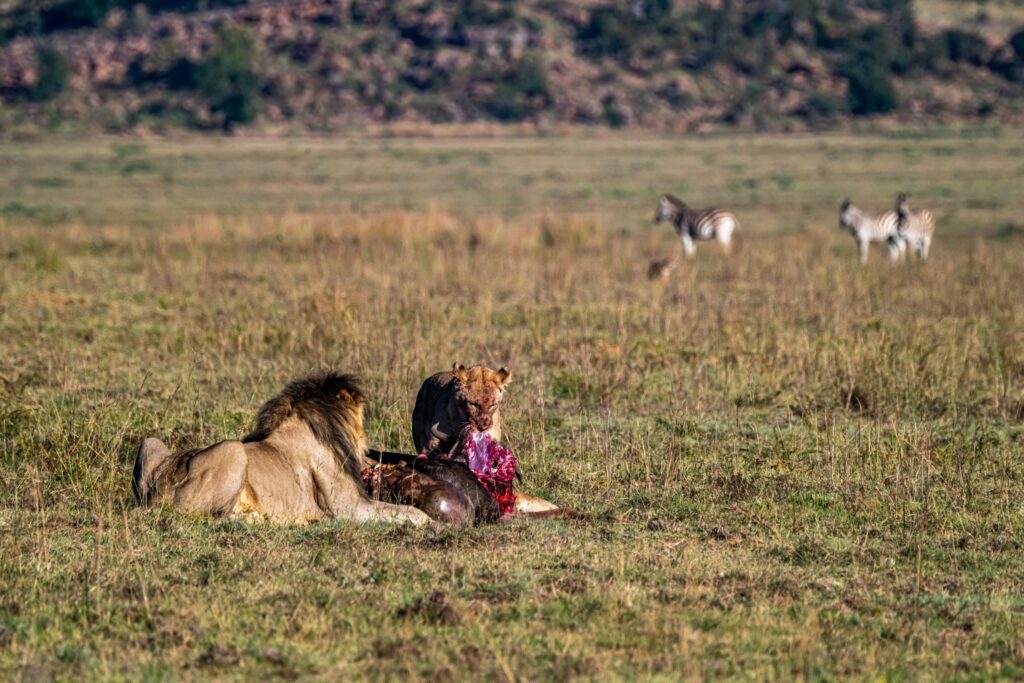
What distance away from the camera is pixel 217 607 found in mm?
5914

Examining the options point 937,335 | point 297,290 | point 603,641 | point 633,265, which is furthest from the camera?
point 633,265

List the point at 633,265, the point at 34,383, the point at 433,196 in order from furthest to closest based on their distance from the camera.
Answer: the point at 433,196, the point at 633,265, the point at 34,383

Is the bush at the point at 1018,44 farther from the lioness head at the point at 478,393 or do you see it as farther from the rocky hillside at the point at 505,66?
the lioness head at the point at 478,393

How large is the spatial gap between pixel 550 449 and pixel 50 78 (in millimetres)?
79146

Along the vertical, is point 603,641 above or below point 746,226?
above

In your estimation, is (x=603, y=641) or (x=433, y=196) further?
(x=433, y=196)

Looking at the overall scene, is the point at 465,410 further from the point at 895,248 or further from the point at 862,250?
the point at 895,248

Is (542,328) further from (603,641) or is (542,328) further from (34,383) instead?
(603,641)

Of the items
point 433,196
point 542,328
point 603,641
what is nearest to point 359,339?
point 542,328

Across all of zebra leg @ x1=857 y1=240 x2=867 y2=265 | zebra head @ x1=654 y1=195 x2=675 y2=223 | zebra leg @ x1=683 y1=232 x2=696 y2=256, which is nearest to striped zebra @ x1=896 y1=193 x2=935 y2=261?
zebra leg @ x1=857 y1=240 x2=867 y2=265

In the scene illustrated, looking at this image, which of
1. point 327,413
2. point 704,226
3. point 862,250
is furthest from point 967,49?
point 327,413

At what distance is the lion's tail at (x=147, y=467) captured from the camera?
725 cm

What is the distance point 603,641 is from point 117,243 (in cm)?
1769

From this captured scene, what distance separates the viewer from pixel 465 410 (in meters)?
7.79
